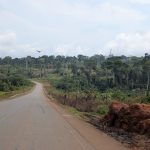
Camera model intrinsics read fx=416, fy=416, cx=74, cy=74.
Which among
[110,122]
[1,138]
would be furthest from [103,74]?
[1,138]

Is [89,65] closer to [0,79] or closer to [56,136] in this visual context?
[0,79]

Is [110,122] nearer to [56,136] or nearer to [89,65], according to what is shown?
[56,136]

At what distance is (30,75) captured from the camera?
193 m

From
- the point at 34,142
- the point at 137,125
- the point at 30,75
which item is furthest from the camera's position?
the point at 30,75

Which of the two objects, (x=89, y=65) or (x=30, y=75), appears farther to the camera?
(x=30, y=75)

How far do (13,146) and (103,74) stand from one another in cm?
11457

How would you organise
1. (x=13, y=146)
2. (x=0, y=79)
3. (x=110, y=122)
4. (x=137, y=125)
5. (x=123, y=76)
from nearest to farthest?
(x=13, y=146) < (x=137, y=125) < (x=110, y=122) < (x=0, y=79) < (x=123, y=76)

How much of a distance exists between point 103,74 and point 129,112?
106422 mm

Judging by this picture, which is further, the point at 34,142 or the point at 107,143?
the point at 107,143

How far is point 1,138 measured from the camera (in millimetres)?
14727

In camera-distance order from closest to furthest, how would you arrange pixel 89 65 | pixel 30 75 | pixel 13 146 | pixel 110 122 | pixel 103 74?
pixel 13 146 → pixel 110 122 → pixel 103 74 → pixel 89 65 → pixel 30 75

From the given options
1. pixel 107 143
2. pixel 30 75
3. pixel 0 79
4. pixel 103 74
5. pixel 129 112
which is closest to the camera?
pixel 107 143

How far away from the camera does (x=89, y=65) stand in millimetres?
152125

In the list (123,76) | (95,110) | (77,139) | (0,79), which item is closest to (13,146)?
(77,139)
